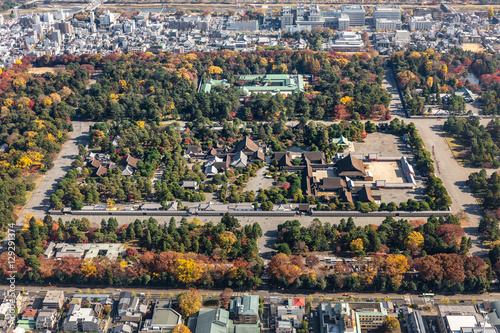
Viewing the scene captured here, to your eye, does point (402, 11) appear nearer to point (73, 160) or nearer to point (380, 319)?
point (73, 160)

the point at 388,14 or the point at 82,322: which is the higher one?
the point at 388,14

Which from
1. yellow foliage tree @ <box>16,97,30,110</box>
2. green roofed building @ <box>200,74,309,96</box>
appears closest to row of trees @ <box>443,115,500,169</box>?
green roofed building @ <box>200,74,309,96</box>

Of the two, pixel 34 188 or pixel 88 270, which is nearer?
pixel 88 270

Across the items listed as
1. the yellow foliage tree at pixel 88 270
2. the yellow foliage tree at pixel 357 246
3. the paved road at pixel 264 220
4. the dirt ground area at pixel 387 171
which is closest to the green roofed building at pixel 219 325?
the yellow foliage tree at pixel 88 270

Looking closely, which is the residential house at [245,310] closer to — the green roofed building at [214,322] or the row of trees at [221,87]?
the green roofed building at [214,322]

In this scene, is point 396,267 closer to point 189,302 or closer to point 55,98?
point 189,302

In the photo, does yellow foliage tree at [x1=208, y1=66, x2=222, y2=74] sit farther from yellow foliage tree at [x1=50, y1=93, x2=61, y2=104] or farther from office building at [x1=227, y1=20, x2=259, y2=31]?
office building at [x1=227, y1=20, x2=259, y2=31]

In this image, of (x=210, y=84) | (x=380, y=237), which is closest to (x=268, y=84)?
(x=210, y=84)

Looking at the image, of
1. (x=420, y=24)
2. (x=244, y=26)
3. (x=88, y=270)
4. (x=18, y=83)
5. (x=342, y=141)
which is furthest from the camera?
(x=244, y=26)

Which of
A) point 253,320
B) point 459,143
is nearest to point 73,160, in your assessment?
point 253,320
